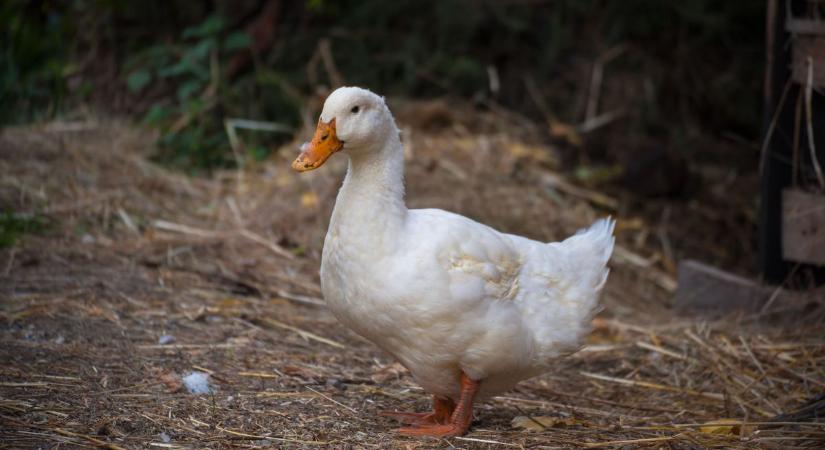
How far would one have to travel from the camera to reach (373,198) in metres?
3.40

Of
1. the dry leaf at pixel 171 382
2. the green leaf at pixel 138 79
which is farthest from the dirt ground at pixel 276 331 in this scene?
the green leaf at pixel 138 79

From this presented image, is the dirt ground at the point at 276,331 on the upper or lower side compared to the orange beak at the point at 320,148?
lower

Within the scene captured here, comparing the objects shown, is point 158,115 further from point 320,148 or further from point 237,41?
point 320,148

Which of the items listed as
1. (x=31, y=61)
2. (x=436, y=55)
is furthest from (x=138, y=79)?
(x=436, y=55)

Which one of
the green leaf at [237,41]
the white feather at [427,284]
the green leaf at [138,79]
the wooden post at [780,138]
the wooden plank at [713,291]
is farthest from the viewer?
the green leaf at [237,41]

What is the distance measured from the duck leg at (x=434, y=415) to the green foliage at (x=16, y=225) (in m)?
2.67

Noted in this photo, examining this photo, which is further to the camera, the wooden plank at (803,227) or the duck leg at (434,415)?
the wooden plank at (803,227)

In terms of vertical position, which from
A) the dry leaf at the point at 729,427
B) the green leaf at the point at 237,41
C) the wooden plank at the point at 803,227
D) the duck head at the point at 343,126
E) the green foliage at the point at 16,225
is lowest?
the dry leaf at the point at 729,427

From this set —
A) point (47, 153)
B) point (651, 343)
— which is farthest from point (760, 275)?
point (47, 153)

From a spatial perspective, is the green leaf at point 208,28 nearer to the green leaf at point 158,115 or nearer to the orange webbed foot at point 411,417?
the green leaf at point 158,115

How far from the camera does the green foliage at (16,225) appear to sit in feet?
17.1

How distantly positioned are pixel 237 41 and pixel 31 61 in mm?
1948

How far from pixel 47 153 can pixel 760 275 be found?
4732 millimetres

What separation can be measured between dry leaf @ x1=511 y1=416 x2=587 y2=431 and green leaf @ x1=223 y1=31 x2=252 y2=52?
15.1 ft
